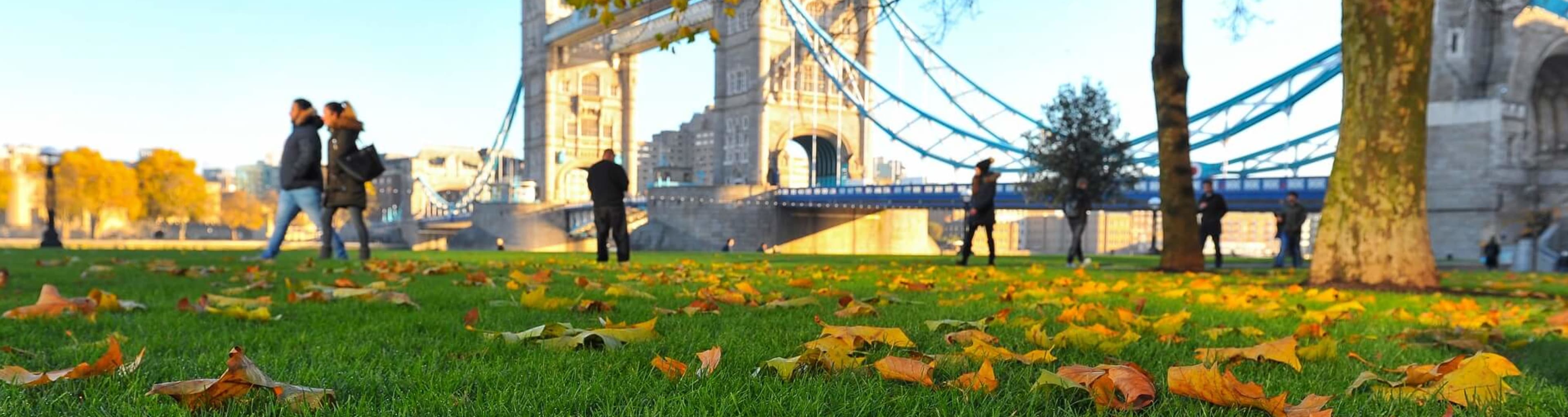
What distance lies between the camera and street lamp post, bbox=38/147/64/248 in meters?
16.9

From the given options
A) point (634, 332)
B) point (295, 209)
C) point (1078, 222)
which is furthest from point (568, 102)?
point (634, 332)

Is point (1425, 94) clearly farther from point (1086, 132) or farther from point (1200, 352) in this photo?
point (1086, 132)

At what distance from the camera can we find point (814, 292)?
13.0ft

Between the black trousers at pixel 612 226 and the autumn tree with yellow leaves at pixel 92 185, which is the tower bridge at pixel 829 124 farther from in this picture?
the autumn tree with yellow leaves at pixel 92 185

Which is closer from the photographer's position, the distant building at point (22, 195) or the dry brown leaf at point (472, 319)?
the dry brown leaf at point (472, 319)

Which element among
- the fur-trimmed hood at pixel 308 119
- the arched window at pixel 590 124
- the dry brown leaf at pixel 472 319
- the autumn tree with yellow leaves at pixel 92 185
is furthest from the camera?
the arched window at pixel 590 124

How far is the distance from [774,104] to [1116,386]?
47.9m

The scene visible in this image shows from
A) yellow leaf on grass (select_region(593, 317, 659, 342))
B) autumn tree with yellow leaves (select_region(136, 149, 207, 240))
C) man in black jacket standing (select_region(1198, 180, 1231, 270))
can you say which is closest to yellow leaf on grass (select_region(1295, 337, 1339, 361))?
yellow leaf on grass (select_region(593, 317, 659, 342))

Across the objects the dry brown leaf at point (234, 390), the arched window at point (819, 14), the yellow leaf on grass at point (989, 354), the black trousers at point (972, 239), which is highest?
the arched window at point (819, 14)

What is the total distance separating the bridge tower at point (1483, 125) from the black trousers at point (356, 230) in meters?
24.4

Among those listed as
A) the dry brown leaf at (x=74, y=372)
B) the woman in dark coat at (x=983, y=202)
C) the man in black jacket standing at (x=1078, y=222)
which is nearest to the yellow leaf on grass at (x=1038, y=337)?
the dry brown leaf at (x=74, y=372)

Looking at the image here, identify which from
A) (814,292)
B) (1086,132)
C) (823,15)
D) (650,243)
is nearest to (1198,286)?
(814,292)

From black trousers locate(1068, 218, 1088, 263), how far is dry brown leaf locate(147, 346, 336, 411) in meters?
9.85

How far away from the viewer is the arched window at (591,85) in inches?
2547
